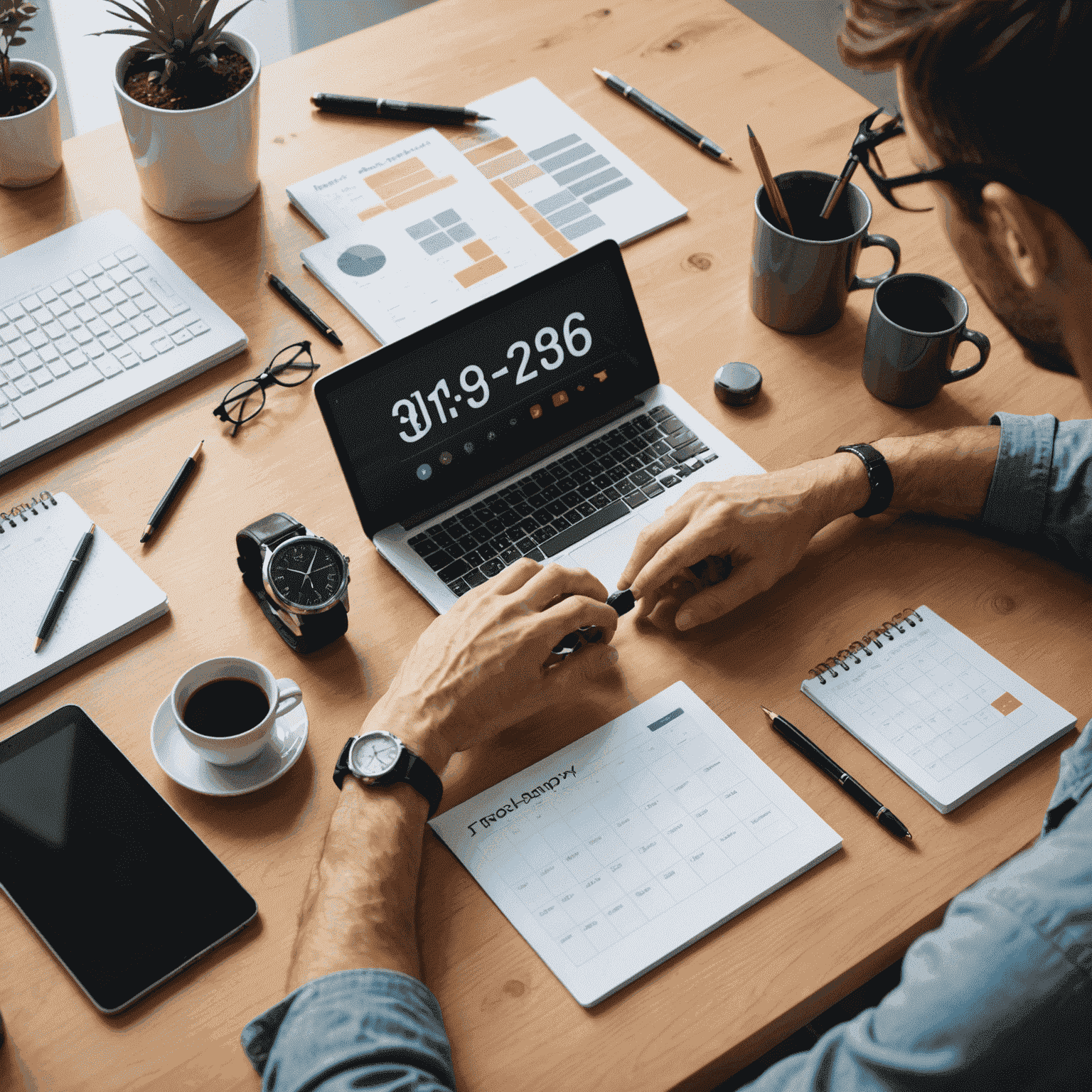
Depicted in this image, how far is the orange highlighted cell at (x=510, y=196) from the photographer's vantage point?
1567mm

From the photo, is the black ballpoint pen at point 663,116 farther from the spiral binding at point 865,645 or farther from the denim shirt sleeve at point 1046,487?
the spiral binding at point 865,645

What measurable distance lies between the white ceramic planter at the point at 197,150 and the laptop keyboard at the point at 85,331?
109 millimetres

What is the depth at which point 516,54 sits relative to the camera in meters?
1.79

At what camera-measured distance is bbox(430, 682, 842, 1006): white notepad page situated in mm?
946

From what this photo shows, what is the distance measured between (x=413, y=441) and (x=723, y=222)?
0.64 metres

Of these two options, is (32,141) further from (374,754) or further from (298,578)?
(374,754)

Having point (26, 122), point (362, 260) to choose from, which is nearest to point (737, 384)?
point (362, 260)

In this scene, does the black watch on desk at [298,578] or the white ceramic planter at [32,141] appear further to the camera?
the white ceramic planter at [32,141]

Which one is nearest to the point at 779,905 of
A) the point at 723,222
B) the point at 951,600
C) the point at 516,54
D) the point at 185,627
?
the point at 951,600

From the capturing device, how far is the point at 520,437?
4.18 ft

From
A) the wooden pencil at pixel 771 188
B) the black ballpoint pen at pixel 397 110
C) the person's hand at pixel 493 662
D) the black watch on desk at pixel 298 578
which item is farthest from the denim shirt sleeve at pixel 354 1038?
the black ballpoint pen at pixel 397 110

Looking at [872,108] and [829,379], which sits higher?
[872,108]

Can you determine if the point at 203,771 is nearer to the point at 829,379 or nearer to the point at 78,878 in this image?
the point at 78,878

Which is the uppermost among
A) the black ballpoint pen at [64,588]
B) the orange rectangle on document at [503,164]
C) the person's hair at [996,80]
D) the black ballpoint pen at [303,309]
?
the person's hair at [996,80]
